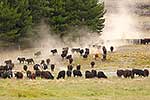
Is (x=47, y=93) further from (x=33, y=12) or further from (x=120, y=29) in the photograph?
(x=120, y=29)

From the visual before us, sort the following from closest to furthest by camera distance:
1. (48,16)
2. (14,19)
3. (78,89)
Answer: (78,89) → (14,19) → (48,16)

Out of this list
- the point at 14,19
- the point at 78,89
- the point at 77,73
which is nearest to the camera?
the point at 78,89

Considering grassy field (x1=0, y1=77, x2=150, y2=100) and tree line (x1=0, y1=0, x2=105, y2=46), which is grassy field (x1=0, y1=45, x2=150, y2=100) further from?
tree line (x1=0, y1=0, x2=105, y2=46)

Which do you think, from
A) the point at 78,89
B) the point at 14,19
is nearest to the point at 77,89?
the point at 78,89

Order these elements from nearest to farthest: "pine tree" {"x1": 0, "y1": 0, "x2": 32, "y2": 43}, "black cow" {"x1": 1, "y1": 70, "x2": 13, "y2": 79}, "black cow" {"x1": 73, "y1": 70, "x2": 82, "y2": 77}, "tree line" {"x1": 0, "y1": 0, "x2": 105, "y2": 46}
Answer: "black cow" {"x1": 1, "y1": 70, "x2": 13, "y2": 79} < "black cow" {"x1": 73, "y1": 70, "x2": 82, "y2": 77} < "pine tree" {"x1": 0, "y1": 0, "x2": 32, "y2": 43} < "tree line" {"x1": 0, "y1": 0, "x2": 105, "y2": 46}

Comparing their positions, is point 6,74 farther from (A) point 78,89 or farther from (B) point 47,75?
(A) point 78,89

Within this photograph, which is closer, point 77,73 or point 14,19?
point 77,73

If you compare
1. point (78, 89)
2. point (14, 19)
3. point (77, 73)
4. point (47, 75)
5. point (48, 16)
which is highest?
point (14, 19)

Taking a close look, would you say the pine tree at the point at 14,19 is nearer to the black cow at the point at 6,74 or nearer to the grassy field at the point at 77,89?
the black cow at the point at 6,74

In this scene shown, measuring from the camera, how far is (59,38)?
8538 centimetres

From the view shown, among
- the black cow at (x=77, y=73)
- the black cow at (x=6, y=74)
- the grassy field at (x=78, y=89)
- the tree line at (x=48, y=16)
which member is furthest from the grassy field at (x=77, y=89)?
the tree line at (x=48, y=16)

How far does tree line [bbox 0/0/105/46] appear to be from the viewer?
7506cm

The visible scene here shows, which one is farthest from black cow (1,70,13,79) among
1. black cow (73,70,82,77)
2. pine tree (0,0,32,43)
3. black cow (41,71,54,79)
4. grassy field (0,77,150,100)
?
pine tree (0,0,32,43)

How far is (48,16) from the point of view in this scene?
84062mm
